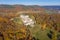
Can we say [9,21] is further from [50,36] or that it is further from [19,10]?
[50,36]

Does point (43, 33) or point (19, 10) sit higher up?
point (19, 10)

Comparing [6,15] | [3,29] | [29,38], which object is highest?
[6,15]

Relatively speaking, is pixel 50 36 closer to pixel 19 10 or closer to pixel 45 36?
pixel 45 36

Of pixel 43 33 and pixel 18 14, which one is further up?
pixel 18 14

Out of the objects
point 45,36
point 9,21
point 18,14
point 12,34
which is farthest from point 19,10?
point 45,36


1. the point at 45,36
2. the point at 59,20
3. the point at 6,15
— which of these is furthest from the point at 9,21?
the point at 59,20
